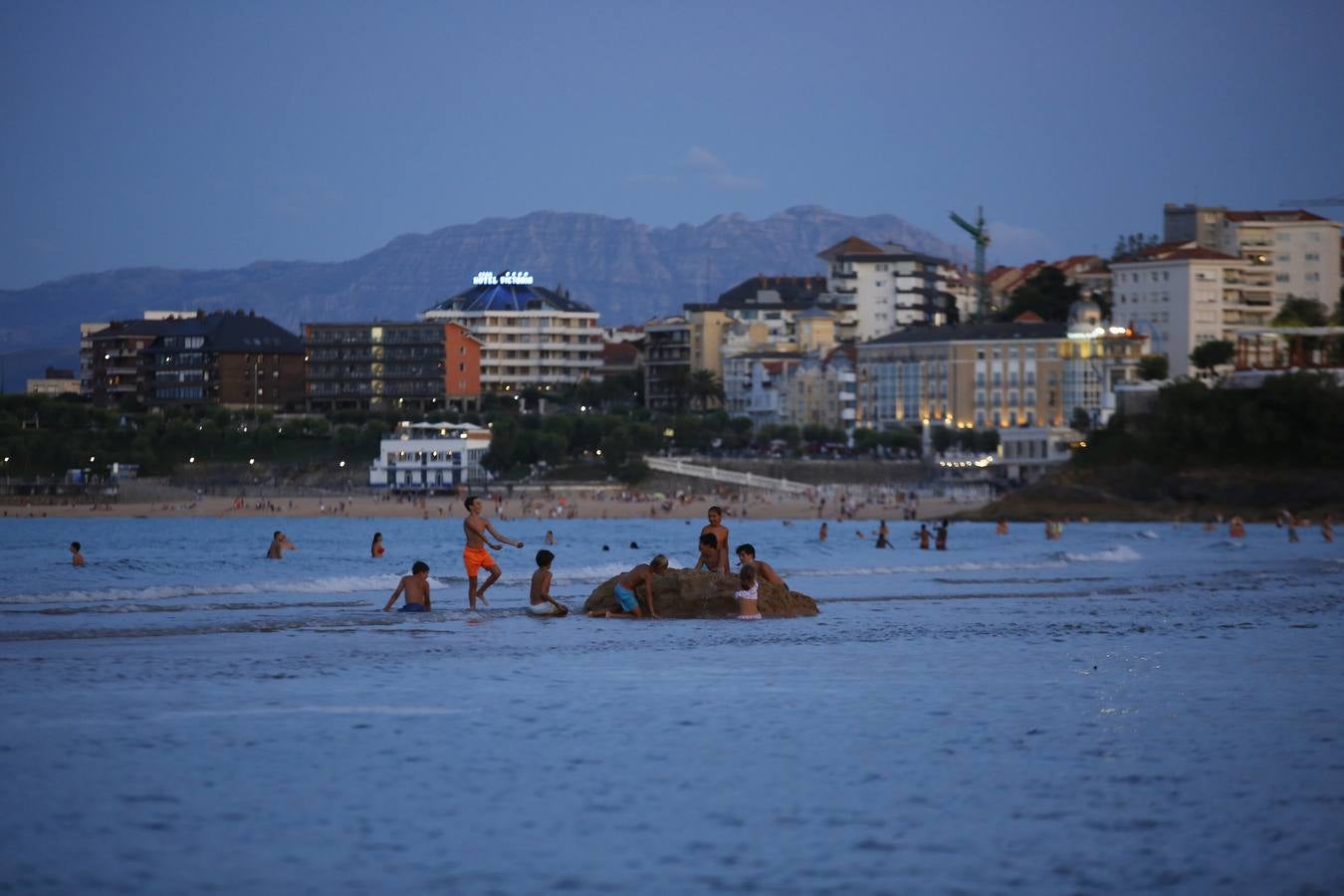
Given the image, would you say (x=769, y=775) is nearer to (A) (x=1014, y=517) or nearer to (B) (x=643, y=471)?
(A) (x=1014, y=517)

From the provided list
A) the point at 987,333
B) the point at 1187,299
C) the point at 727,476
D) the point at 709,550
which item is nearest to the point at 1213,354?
the point at 1187,299

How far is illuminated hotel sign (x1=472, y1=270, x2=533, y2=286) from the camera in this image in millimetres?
162875

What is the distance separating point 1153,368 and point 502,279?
75032 millimetres

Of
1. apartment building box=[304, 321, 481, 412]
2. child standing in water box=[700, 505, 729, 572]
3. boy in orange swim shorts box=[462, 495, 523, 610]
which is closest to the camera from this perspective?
boy in orange swim shorts box=[462, 495, 523, 610]

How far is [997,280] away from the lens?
6727 inches

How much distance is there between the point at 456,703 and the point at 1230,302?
116672mm

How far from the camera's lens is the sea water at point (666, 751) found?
362 inches

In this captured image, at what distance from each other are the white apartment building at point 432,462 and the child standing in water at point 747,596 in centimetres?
Answer: 9204

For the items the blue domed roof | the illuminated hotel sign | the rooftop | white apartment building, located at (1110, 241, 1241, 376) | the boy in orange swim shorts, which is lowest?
the boy in orange swim shorts

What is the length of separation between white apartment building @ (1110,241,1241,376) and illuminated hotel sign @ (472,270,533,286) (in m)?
58.7

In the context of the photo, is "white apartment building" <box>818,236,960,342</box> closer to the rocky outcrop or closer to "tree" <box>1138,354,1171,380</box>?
"tree" <box>1138,354,1171,380</box>

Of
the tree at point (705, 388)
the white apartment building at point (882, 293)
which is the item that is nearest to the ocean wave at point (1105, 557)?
the tree at point (705, 388)

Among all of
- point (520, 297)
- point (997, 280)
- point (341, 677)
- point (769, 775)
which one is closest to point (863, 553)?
point (341, 677)

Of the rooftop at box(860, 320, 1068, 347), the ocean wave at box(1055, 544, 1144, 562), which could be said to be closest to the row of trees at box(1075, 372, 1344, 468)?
the ocean wave at box(1055, 544, 1144, 562)
